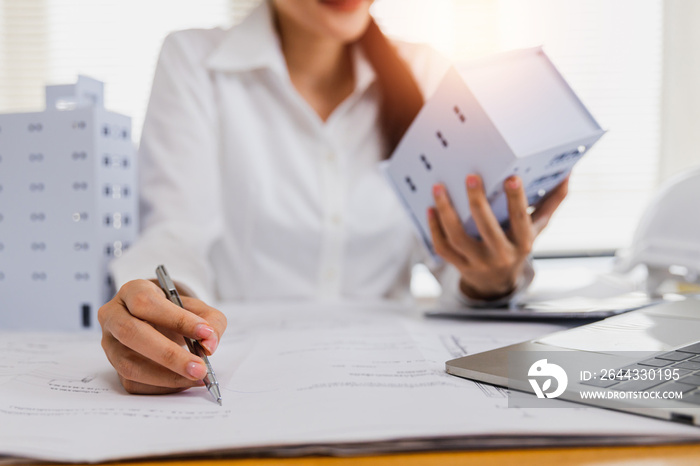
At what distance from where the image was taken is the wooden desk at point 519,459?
0.28 meters

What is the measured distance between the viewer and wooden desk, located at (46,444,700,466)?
28cm

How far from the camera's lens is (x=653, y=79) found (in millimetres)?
2043

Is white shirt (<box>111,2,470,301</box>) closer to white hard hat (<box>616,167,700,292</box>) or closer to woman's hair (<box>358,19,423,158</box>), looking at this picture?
woman's hair (<box>358,19,423,158</box>)

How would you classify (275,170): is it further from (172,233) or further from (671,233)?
(671,233)

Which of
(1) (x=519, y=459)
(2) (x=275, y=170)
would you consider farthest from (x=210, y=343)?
(2) (x=275, y=170)

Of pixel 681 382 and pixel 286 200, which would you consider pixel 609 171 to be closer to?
pixel 286 200

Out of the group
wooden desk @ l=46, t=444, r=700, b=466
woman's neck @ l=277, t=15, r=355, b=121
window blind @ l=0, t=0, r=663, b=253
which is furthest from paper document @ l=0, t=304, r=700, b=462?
window blind @ l=0, t=0, r=663, b=253

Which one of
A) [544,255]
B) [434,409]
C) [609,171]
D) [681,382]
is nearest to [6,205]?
[434,409]

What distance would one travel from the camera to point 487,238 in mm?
697

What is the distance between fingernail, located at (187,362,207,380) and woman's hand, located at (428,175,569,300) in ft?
1.18

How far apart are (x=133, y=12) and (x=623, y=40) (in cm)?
178

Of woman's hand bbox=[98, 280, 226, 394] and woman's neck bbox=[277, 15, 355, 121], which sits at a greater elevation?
woman's neck bbox=[277, 15, 355, 121]

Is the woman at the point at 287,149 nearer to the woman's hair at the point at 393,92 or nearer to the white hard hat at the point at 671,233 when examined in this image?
the woman's hair at the point at 393,92

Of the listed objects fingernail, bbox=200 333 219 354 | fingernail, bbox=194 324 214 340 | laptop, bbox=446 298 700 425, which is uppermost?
fingernail, bbox=194 324 214 340
